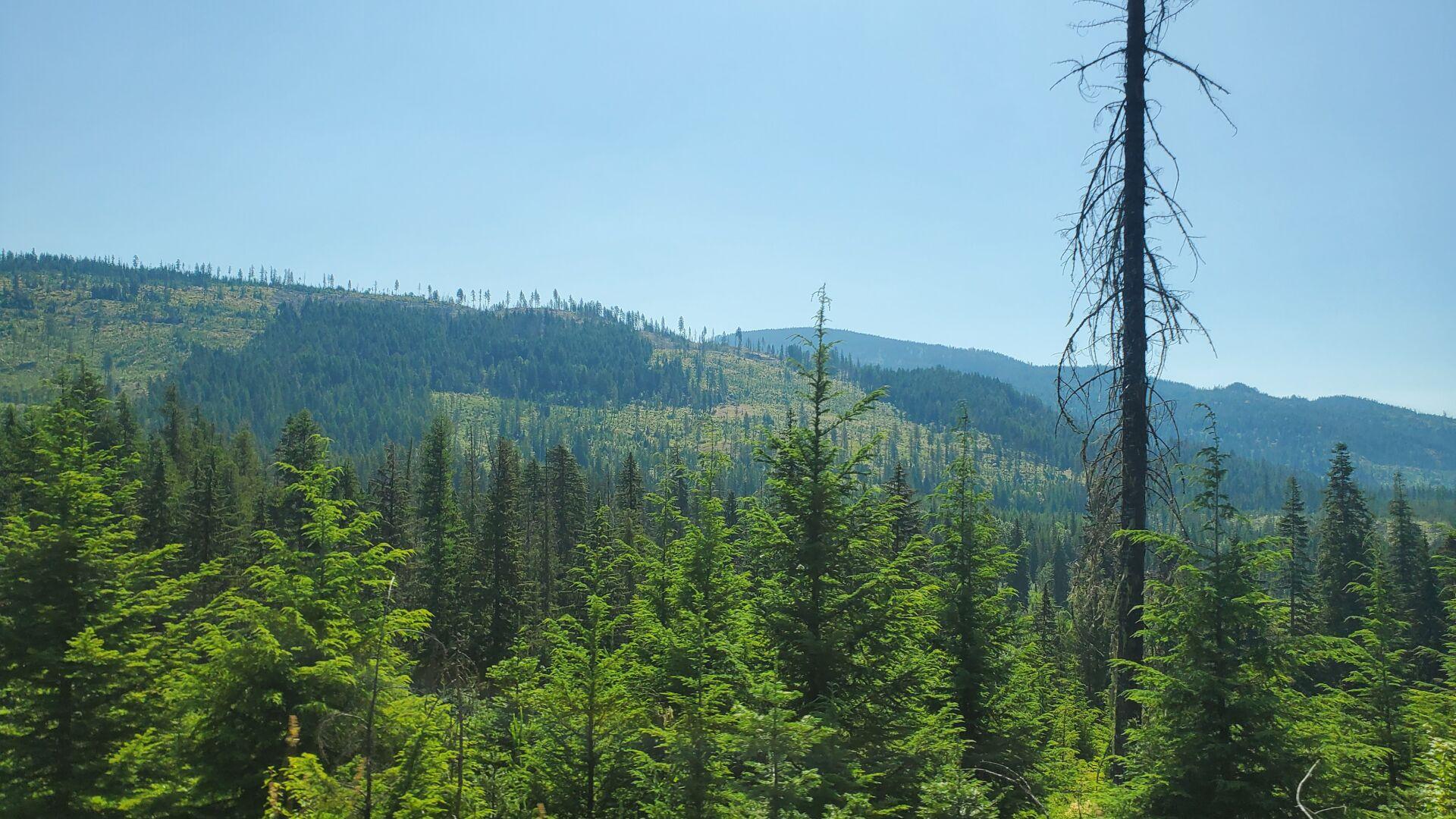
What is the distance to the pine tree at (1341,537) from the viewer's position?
133 feet

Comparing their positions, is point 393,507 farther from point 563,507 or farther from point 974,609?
point 974,609

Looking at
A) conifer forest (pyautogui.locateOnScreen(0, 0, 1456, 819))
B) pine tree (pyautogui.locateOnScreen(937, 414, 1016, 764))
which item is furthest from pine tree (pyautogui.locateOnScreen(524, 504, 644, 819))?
pine tree (pyautogui.locateOnScreen(937, 414, 1016, 764))

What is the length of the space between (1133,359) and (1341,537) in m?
45.8

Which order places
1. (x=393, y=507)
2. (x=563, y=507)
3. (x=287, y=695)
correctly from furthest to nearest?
1. (x=563, y=507)
2. (x=393, y=507)
3. (x=287, y=695)

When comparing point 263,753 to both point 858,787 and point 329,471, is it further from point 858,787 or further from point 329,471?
point 858,787

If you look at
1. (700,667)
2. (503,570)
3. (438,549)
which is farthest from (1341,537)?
(438,549)

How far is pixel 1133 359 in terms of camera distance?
913 centimetres

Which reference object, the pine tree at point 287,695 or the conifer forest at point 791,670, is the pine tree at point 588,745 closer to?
the conifer forest at point 791,670

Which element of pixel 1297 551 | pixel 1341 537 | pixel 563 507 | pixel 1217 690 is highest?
pixel 1217 690

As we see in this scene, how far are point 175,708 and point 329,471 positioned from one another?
11.3 feet

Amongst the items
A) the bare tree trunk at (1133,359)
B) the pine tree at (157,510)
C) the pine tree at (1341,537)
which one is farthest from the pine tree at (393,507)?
the pine tree at (1341,537)

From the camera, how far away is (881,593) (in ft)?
33.6

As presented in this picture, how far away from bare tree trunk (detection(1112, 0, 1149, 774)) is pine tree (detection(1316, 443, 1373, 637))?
4251 centimetres

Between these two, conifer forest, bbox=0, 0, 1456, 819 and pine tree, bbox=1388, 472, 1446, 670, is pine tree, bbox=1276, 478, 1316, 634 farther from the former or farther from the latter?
conifer forest, bbox=0, 0, 1456, 819
